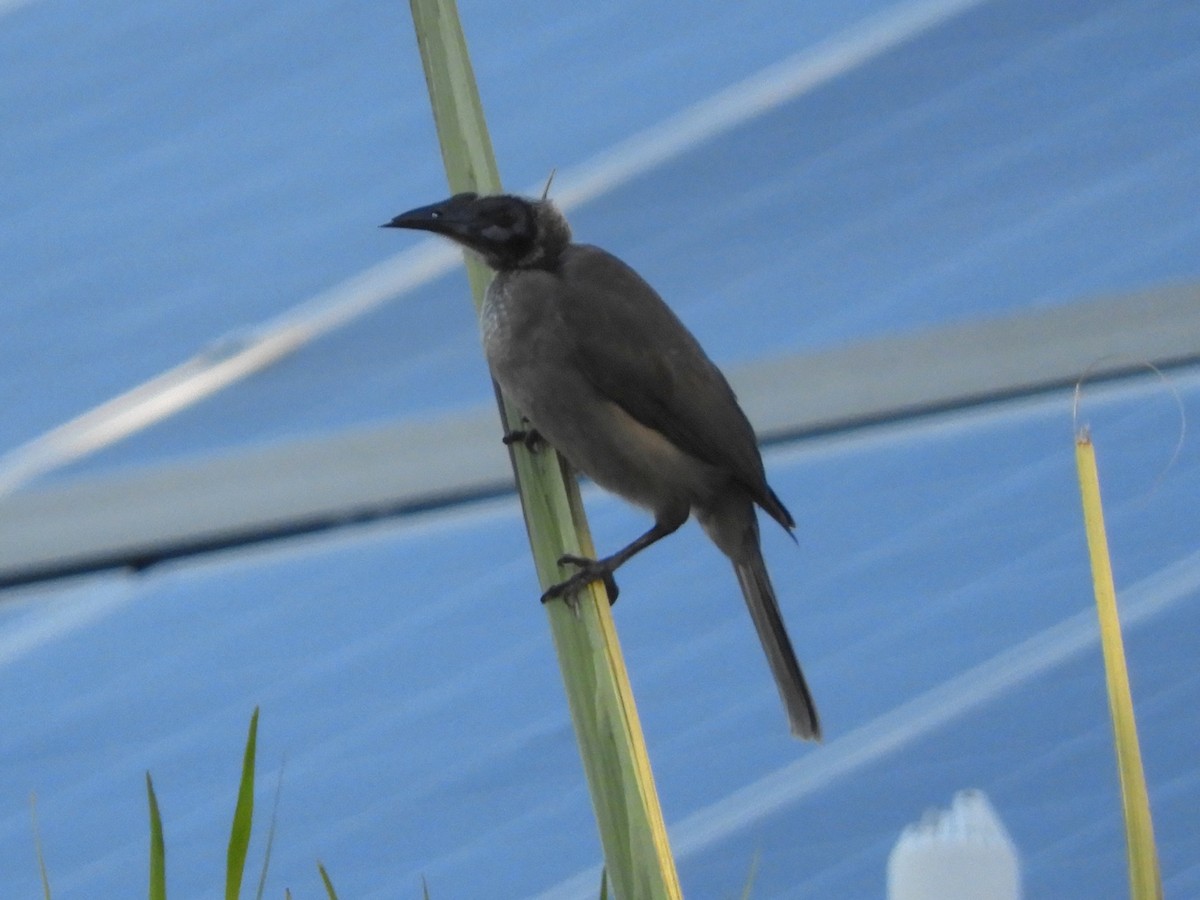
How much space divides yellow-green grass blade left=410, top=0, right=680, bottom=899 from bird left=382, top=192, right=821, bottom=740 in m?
0.43

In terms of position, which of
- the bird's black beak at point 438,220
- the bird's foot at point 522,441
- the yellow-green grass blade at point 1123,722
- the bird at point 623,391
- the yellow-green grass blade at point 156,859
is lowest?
the yellow-green grass blade at point 1123,722

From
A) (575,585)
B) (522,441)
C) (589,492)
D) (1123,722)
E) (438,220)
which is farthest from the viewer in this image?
(589,492)

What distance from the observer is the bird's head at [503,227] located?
1136mm

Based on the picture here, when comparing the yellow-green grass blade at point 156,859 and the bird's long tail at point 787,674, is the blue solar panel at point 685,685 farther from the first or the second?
the yellow-green grass blade at point 156,859

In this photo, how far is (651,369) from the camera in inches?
50.5

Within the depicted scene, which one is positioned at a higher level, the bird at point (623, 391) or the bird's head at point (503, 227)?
the bird's head at point (503, 227)

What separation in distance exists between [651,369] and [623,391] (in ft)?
0.09

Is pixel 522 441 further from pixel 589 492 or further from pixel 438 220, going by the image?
pixel 589 492

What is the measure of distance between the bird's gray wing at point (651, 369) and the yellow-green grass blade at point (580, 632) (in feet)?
1.45

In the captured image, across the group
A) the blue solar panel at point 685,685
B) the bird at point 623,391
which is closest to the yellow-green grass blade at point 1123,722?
the bird at point 623,391

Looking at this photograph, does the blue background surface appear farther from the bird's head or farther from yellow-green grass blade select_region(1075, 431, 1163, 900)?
yellow-green grass blade select_region(1075, 431, 1163, 900)

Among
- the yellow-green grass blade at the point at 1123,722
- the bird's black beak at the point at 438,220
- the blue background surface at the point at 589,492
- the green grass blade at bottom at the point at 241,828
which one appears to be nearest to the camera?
the yellow-green grass blade at the point at 1123,722

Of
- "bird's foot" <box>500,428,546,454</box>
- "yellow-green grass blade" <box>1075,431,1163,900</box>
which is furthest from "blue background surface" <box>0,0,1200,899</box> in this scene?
"yellow-green grass blade" <box>1075,431,1163,900</box>

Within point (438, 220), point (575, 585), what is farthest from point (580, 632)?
point (438, 220)
